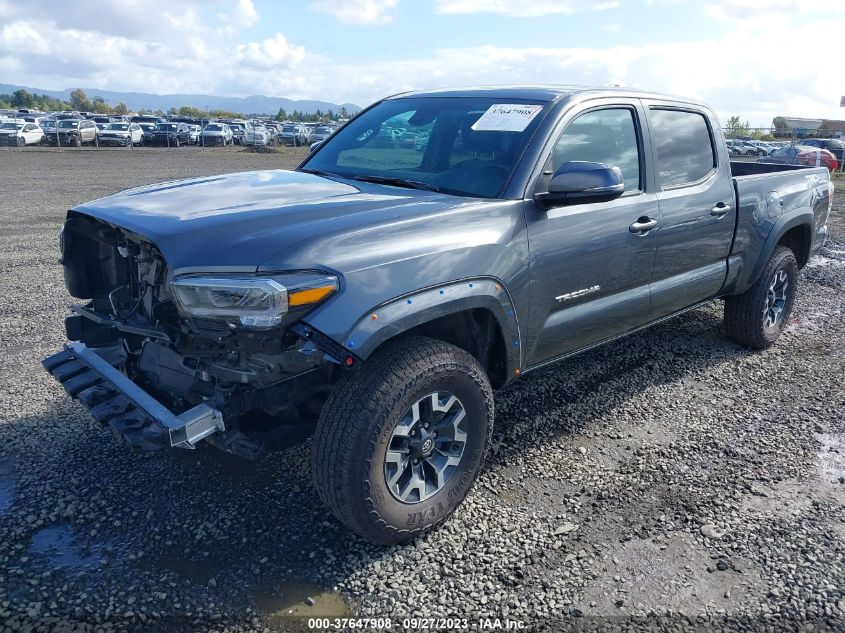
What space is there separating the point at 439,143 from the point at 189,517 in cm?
234

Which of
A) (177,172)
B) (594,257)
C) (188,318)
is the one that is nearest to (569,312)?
(594,257)

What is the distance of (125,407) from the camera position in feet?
9.46

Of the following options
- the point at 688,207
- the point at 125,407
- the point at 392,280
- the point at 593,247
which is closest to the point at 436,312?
the point at 392,280

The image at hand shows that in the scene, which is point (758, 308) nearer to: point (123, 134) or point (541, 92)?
point (541, 92)

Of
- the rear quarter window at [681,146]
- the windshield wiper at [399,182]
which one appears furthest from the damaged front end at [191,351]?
the rear quarter window at [681,146]

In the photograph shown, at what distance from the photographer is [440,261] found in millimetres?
2920

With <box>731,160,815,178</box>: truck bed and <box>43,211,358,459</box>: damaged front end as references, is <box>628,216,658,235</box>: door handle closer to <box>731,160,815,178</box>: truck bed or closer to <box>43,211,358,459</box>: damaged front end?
<box>43,211,358,459</box>: damaged front end

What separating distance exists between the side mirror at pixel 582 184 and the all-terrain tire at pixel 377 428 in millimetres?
921

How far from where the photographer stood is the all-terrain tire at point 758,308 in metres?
5.27

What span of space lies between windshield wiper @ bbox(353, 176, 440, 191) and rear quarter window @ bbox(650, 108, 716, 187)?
5.09ft

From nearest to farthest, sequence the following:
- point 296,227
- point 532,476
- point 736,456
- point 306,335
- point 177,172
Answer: point 306,335
point 296,227
point 532,476
point 736,456
point 177,172

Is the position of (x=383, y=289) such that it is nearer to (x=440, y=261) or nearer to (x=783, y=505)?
(x=440, y=261)

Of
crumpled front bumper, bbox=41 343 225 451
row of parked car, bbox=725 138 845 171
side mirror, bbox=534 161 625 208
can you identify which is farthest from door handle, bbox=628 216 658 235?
row of parked car, bbox=725 138 845 171

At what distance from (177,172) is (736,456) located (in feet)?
69.5
